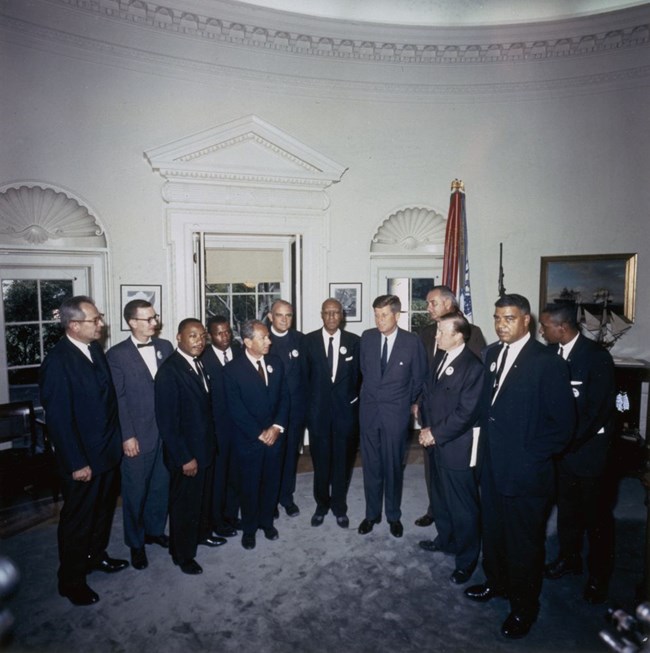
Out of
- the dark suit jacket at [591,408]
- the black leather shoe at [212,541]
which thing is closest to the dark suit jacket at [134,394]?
the black leather shoe at [212,541]

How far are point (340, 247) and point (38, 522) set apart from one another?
4237 mm

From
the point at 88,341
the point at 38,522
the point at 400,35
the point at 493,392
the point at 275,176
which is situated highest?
the point at 400,35

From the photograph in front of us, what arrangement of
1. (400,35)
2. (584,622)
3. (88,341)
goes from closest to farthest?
(584,622) → (88,341) → (400,35)

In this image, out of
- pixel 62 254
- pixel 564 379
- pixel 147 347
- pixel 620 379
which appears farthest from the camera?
pixel 620 379

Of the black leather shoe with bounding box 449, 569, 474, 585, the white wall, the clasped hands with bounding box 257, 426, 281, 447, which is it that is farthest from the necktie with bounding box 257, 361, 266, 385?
the white wall

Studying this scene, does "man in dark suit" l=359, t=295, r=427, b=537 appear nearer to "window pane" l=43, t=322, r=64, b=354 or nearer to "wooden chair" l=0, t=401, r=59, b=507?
"wooden chair" l=0, t=401, r=59, b=507

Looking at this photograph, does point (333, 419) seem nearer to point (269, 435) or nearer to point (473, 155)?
point (269, 435)

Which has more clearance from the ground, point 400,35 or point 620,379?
point 400,35

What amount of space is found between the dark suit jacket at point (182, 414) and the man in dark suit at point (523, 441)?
6.30 feet

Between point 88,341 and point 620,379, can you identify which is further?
point 620,379

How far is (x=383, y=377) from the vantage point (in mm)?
3898

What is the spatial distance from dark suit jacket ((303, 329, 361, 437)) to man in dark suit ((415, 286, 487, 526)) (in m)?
0.66

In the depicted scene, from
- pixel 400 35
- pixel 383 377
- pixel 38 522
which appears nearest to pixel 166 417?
pixel 383 377

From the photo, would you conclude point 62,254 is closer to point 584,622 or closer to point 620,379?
point 584,622
